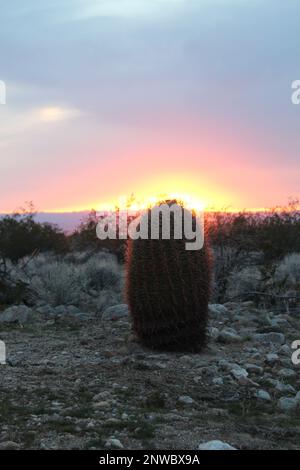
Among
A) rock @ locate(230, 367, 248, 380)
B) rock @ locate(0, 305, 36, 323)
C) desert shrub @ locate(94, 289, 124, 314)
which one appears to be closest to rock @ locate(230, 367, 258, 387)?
rock @ locate(230, 367, 248, 380)

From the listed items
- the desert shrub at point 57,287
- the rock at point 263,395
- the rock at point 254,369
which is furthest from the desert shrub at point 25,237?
the rock at point 263,395

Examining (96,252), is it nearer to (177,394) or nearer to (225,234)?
(225,234)

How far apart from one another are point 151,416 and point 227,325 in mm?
4021

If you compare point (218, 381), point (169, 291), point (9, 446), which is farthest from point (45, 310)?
point (9, 446)

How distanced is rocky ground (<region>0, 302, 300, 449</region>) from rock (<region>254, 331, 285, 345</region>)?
0.04 feet

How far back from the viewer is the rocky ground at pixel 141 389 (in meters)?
4.37

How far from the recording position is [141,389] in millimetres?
5539

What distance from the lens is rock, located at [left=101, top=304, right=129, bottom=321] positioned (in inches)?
358

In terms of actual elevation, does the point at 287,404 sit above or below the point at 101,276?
below

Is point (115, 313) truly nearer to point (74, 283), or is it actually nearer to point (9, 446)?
Answer: point (74, 283)

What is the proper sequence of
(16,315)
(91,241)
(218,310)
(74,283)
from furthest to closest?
1. (91,241)
2. (74,283)
3. (218,310)
4. (16,315)

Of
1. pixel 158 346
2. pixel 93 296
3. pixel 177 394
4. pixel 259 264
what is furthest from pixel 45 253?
pixel 177 394

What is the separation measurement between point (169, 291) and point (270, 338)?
162 centimetres

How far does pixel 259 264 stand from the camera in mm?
13008
